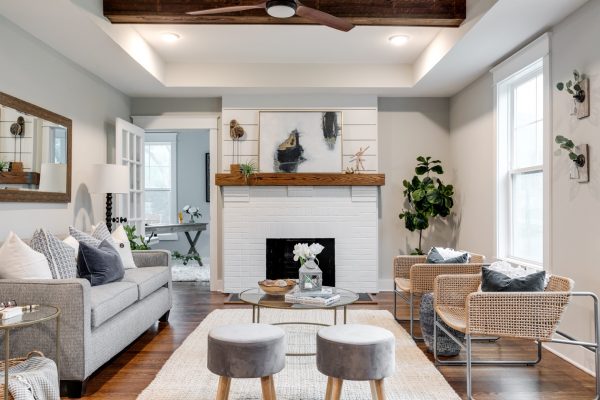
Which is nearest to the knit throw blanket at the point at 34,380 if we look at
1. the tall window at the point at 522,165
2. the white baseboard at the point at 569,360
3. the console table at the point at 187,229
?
the white baseboard at the point at 569,360

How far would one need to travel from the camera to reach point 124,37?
167 inches

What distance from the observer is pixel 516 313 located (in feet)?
8.91

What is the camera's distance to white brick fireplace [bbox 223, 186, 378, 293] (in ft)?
19.4

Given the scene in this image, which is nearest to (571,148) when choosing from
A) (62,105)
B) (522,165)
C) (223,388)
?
(522,165)

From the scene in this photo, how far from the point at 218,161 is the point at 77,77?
194 cm

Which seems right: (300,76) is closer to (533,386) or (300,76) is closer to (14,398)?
(533,386)

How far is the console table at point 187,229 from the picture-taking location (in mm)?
7238

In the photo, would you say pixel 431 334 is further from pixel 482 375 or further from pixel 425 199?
pixel 425 199

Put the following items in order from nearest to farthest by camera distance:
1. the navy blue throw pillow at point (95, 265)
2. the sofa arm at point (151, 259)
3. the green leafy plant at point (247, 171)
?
the navy blue throw pillow at point (95, 265)
the sofa arm at point (151, 259)
the green leafy plant at point (247, 171)

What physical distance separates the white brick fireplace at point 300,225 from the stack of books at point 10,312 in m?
3.45

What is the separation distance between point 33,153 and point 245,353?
8.71 ft

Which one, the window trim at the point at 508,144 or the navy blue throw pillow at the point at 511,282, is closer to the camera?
the navy blue throw pillow at the point at 511,282

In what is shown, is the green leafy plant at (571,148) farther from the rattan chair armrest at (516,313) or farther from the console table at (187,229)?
the console table at (187,229)

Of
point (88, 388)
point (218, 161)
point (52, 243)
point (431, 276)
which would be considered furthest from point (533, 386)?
point (218, 161)
